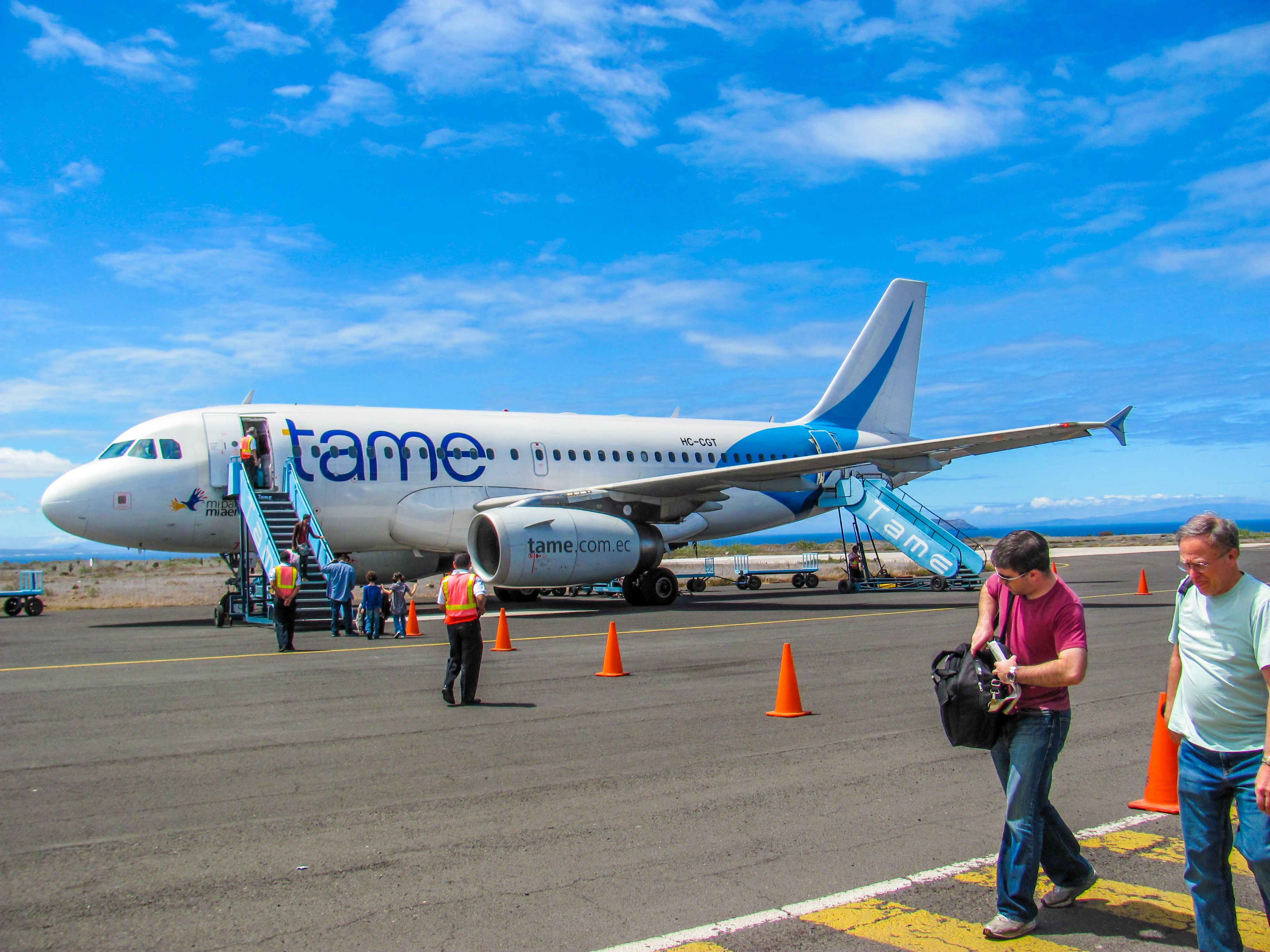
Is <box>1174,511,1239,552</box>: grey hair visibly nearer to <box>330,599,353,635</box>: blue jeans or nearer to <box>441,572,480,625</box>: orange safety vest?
<box>441,572,480,625</box>: orange safety vest

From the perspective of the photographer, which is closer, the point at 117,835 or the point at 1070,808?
the point at 117,835

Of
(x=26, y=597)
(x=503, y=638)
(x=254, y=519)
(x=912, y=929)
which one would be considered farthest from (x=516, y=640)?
(x=26, y=597)

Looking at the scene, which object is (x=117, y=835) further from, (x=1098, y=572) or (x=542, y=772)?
(x=1098, y=572)

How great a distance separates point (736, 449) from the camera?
991 inches

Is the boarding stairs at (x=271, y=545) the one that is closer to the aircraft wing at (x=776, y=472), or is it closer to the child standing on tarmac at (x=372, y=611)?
the child standing on tarmac at (x=372, y=611)

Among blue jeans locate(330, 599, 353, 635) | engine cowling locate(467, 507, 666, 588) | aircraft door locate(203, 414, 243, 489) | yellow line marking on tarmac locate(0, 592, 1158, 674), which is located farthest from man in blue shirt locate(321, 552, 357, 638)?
aircraft door locate(203, 414, 243, 489)

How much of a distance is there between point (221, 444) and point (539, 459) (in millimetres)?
6549

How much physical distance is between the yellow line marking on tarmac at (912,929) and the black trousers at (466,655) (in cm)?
535

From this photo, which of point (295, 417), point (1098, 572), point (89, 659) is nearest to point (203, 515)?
point (295, 417)

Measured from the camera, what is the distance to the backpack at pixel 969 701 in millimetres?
3822

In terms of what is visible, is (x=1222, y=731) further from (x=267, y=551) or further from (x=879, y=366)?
(x=879, y=366)

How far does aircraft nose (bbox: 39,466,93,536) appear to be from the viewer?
1698cm

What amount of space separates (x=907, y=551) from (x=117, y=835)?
2093 centimetres

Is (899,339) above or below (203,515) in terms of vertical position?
above
